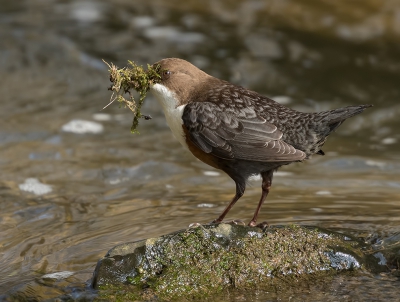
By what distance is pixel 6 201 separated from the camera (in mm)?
5590

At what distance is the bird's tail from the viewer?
4051 mm

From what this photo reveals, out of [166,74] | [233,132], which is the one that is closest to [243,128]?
[233,132]

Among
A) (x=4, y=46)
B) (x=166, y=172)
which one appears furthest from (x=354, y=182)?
(x=4, y=46)

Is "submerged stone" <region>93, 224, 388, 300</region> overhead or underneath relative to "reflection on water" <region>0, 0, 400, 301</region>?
underneath

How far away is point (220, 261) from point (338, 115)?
126 centimetres

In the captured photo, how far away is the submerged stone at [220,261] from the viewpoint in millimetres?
3471

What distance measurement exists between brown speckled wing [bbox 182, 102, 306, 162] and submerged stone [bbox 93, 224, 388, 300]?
0.60m

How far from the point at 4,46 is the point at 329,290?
24.8ft

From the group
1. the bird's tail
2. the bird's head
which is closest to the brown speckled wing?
the bird's head

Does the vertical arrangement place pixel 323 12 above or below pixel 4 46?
above

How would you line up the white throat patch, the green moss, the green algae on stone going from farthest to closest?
the white throat patch, the green algae on stone, the green moss

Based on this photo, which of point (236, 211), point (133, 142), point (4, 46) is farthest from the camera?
point (4, 46)

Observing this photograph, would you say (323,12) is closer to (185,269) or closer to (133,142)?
(133,142)

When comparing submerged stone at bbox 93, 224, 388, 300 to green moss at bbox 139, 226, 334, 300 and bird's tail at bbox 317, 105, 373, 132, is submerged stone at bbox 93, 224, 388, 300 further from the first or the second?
bird's tail at bbox 317, 105, 373, 132
